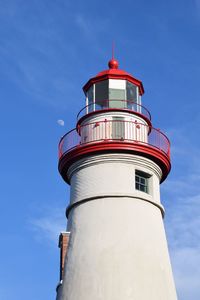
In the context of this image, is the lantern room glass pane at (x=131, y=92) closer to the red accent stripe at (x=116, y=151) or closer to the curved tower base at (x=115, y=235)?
the red accent stripe at (x=116, y=151)

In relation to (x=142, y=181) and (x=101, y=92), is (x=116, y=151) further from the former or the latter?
(x=101, y=92)

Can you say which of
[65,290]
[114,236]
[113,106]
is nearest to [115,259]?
[114,236]

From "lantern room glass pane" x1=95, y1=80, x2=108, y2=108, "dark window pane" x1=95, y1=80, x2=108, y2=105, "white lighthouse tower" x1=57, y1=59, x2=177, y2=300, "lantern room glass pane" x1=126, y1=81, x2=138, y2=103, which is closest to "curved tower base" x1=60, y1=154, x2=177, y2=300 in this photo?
"white lighthouse tower" x1=57, y1=59, x2=177, y2=300

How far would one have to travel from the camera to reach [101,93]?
57.7 feet

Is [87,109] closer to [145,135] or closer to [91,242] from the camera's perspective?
[145,135]

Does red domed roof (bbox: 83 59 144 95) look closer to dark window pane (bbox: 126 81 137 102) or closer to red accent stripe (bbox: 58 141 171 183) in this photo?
dark window pane (bbox: 126 81 137 102)

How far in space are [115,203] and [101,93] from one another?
13.7ft

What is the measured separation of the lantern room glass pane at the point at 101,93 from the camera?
1739 centimetres

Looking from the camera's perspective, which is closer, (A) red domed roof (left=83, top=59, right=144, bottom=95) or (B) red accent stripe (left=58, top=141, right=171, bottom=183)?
(B) red accent stripe (left=58, top=141, right=171, bottom=183)

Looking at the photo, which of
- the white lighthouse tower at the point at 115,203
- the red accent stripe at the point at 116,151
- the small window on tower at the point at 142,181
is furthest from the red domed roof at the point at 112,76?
the small window on tower at the point at 142,181

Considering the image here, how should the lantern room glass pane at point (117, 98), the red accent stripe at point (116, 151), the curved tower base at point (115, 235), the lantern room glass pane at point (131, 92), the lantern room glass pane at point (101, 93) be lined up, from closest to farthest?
the curved tower base at point (115, 235), the red accent stripe at point (116, 151), the lantern room glass pane at point (117, 98), the lantern room glass pane at point (101, 93), the lantern room glass pane at point (131, 92)

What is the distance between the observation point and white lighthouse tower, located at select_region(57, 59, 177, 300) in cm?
1413

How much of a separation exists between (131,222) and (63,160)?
2.97 metres

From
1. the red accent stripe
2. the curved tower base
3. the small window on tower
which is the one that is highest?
the red accent stripe
